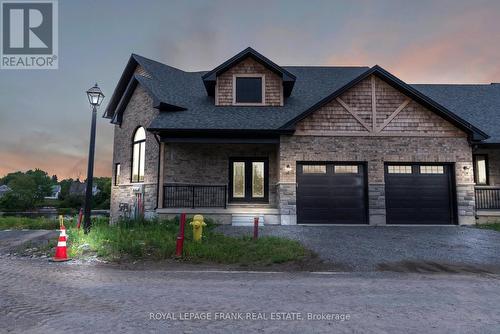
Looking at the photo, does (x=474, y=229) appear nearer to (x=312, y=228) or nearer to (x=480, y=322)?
(x=312, y=228)

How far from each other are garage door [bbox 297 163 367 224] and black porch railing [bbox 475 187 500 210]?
5.82 meters

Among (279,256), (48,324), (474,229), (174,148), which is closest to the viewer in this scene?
(48,324)

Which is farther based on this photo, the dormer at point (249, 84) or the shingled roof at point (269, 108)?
the dormer at point (249, 84)

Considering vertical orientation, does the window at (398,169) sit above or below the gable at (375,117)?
below

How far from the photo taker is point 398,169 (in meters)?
13.4

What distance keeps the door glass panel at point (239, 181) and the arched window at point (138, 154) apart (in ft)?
15.8

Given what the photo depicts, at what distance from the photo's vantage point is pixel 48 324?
3631mm

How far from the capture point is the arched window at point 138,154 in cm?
1555

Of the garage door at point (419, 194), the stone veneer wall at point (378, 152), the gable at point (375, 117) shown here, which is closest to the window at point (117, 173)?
the stone veneer wall at point (378, 152)

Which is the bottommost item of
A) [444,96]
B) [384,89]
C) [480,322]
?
[480,322]

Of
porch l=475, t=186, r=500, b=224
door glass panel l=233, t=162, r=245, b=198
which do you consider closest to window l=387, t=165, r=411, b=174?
porch l=475, t=186, r=500, b=224

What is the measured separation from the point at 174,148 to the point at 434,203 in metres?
12.1

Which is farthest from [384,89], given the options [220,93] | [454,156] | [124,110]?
[124,110]

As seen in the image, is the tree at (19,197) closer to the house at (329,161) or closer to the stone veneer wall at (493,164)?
the house at (329,161)
